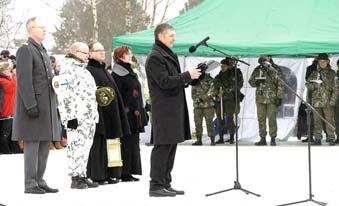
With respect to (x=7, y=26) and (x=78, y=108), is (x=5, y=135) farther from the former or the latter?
(x=7, y=26)

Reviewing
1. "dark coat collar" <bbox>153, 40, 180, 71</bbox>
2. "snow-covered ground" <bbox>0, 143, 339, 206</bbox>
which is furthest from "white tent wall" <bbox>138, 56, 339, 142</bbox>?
"dark coat collar" <bbox>153, 40, 180, 71</bbox>

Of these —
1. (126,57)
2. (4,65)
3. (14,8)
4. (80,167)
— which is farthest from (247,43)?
(14,8)

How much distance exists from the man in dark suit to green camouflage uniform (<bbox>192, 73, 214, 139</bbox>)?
7870 millimetres

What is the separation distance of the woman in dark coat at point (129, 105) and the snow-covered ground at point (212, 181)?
0.85 ft

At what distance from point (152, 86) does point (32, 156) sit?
157 centimetres

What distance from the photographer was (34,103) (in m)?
8.27

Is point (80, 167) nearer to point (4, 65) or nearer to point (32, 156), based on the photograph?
point (32, 156)

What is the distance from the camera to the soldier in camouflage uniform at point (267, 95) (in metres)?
15.8

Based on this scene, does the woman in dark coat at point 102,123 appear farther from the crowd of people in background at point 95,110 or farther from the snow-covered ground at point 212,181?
the snow-covered ground at point 212,181

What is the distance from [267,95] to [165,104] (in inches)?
313

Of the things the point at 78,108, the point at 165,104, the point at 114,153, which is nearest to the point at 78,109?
the point at 78,108

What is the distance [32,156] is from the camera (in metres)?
8.49

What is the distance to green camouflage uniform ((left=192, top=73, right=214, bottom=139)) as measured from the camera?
1623 cm

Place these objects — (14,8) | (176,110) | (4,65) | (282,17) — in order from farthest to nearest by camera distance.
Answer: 1. (14,8)
2. (282,17)
3. (4,65)
4. (176,110)
